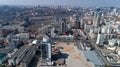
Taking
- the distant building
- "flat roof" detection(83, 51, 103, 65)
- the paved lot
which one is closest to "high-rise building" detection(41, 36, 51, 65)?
the distant building

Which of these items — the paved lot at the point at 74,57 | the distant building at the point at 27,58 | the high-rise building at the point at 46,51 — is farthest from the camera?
the paved lot at the point at 74,57

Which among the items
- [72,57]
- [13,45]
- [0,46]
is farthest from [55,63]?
[0,46]

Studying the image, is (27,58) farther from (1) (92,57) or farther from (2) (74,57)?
(1) (92,57)

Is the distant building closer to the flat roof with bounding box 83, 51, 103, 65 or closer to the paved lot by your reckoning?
the paved lot

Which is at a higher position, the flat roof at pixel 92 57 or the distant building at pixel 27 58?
the distant building at pixel 27 58

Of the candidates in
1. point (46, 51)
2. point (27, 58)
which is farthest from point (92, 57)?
point (27, 58)

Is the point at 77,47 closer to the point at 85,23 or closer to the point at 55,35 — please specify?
the point at 55,35

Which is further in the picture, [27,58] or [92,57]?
[92,57]

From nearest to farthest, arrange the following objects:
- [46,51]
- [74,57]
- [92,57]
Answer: [46,51] → [92,57] → [74,57]

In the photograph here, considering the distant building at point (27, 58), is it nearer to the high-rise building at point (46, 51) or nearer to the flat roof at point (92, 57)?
the high-rise building at point (46, 51)

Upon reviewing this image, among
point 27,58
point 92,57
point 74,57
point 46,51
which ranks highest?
point 46,51

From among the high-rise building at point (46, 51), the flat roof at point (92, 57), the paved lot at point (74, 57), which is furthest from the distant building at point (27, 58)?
the flat roof at point (92, 57)

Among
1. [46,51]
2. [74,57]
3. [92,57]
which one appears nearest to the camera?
[46,51]

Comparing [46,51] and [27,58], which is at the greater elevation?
[46,51]
